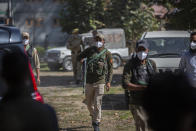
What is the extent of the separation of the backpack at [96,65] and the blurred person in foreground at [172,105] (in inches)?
234

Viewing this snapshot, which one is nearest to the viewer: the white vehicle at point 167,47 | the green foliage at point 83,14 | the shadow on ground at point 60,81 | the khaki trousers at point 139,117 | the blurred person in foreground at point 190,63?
the khaki trousers at point 139,117

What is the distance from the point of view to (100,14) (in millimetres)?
33812

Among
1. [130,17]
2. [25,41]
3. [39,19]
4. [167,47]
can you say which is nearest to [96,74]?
[25,41]

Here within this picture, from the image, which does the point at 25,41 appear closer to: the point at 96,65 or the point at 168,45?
the point at 96,65

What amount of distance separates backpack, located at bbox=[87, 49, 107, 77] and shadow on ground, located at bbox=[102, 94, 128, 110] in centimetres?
329

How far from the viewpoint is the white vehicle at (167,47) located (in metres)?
12.2

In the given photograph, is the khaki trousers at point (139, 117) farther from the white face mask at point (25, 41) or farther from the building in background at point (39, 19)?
the building in background at point (39, 19)

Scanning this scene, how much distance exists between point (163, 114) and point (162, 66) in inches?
391

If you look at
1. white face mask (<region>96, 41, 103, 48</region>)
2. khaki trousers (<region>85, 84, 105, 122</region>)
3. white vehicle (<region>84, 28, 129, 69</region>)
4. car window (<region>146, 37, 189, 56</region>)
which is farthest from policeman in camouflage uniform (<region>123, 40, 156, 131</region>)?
white vehicle (<region>84, 28, 129, 69</region>)

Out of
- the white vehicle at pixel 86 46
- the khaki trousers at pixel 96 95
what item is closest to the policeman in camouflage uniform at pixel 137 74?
the khaki trousers at pixel 96 95

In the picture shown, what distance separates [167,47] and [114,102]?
205cm

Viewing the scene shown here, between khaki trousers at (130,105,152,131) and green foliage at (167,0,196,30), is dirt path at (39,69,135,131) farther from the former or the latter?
green foliage at (167,0,196,30)

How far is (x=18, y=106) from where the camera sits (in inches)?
119

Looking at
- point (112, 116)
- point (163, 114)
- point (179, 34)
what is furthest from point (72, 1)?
point (163, 114)
